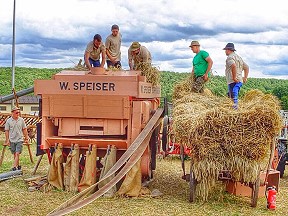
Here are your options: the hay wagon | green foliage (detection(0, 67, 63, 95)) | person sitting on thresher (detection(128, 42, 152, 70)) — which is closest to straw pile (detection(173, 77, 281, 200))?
the hay wagon

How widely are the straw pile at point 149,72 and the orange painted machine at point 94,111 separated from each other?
3.74ft

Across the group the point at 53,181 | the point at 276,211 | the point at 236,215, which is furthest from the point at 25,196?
the point at 276,211

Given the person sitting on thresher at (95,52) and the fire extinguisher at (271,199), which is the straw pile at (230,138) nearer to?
the fire extinguisher at (271,199)

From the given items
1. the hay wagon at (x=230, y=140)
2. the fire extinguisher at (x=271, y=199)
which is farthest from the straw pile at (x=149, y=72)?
the fire extinguisher at (x=271, y=199)

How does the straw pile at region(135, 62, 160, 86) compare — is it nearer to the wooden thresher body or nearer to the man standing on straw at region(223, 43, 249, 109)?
the wooden thresher body

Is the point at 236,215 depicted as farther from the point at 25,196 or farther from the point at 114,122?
the point at 25,196

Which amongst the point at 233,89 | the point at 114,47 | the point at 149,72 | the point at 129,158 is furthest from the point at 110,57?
the point at 129,158

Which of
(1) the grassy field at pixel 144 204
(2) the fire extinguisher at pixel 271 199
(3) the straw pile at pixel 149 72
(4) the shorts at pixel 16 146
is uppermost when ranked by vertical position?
(3) the straw pile at pixel 149 72

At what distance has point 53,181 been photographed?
930cm

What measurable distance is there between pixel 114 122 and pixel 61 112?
0.97 metres

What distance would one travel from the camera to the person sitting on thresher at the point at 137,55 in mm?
10922

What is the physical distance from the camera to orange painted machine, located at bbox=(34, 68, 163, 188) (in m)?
9.12

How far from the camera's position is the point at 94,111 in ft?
30.2

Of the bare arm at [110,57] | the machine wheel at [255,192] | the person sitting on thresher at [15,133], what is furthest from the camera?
the bare arm at [110,57]
